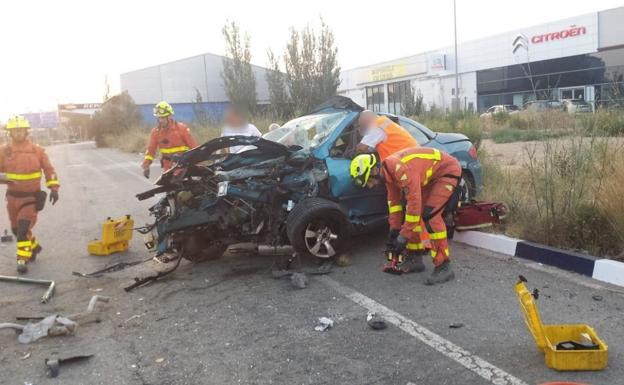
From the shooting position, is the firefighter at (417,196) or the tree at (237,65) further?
the tree at (237,65)

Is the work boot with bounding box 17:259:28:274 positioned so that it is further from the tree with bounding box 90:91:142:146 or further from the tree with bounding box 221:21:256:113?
the tree with bounding box 90:91:142:146

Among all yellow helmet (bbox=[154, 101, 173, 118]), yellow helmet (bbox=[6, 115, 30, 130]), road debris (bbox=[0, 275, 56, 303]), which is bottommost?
road debris (bbox=[0, 275, 56, 303])

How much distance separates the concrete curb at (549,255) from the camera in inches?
186

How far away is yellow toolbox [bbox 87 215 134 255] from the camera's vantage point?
270 inches

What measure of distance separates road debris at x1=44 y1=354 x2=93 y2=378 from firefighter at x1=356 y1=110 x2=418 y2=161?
3.53 meters

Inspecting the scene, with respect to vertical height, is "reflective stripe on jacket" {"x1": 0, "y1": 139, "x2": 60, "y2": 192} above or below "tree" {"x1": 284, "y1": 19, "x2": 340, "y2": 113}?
below

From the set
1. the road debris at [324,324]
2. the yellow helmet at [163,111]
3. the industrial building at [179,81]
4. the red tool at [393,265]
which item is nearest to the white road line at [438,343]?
the road debris at [324,324]

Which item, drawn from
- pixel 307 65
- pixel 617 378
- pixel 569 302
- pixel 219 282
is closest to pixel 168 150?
pixel 219 282

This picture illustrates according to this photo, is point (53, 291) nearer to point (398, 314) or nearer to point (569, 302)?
point (398, 314)

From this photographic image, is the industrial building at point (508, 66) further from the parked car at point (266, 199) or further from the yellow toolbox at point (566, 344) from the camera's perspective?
the yellow toolbox at point (566, 344)

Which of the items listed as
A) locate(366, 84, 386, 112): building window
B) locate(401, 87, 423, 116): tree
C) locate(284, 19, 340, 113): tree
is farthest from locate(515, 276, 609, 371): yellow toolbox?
locate(366, 84, 386, 112): building window

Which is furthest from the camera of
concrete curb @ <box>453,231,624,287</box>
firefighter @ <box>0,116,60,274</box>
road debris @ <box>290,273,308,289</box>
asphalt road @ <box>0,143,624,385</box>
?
firefighter @ <box>0,116,60,274</box>

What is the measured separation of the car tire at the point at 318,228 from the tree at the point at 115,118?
37373mm

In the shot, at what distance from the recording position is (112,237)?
6.87m
